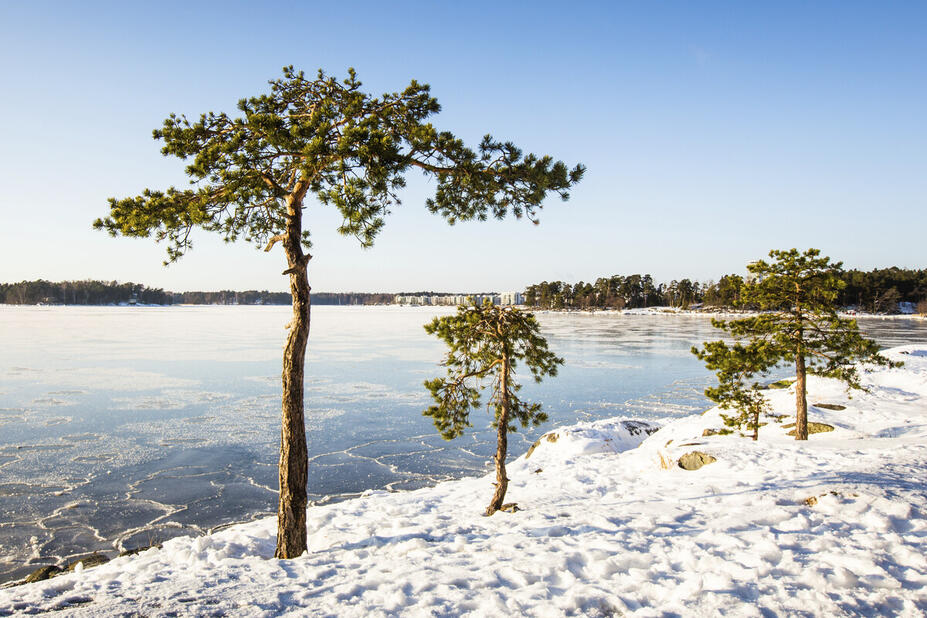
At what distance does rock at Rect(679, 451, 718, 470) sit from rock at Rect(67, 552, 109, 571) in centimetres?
1201

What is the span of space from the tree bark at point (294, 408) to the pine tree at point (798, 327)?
399 inches

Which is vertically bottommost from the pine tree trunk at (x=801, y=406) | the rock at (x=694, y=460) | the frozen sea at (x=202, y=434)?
the frozen sea at (x=202, y=434)

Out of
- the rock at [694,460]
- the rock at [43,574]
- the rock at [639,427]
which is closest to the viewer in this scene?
the rock at [43,574]

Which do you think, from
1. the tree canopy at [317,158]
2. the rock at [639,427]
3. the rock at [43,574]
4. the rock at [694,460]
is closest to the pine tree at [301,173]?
the tree canopy at [317,158]

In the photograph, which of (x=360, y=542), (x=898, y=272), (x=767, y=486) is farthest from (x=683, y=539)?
(x=898, y=272)

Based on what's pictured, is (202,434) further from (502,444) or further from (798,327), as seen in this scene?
(798,327)

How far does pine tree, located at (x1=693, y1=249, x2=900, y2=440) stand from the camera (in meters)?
13.2

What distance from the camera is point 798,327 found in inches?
539

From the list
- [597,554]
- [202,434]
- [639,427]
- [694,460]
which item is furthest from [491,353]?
[202,434]

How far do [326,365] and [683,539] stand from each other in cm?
2999

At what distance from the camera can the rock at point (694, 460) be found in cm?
1202

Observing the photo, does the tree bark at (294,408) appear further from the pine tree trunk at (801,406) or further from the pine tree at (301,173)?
the pine tree trunk at (801,406)

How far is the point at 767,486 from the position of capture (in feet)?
31.1

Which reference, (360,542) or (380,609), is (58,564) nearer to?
(360,542)
